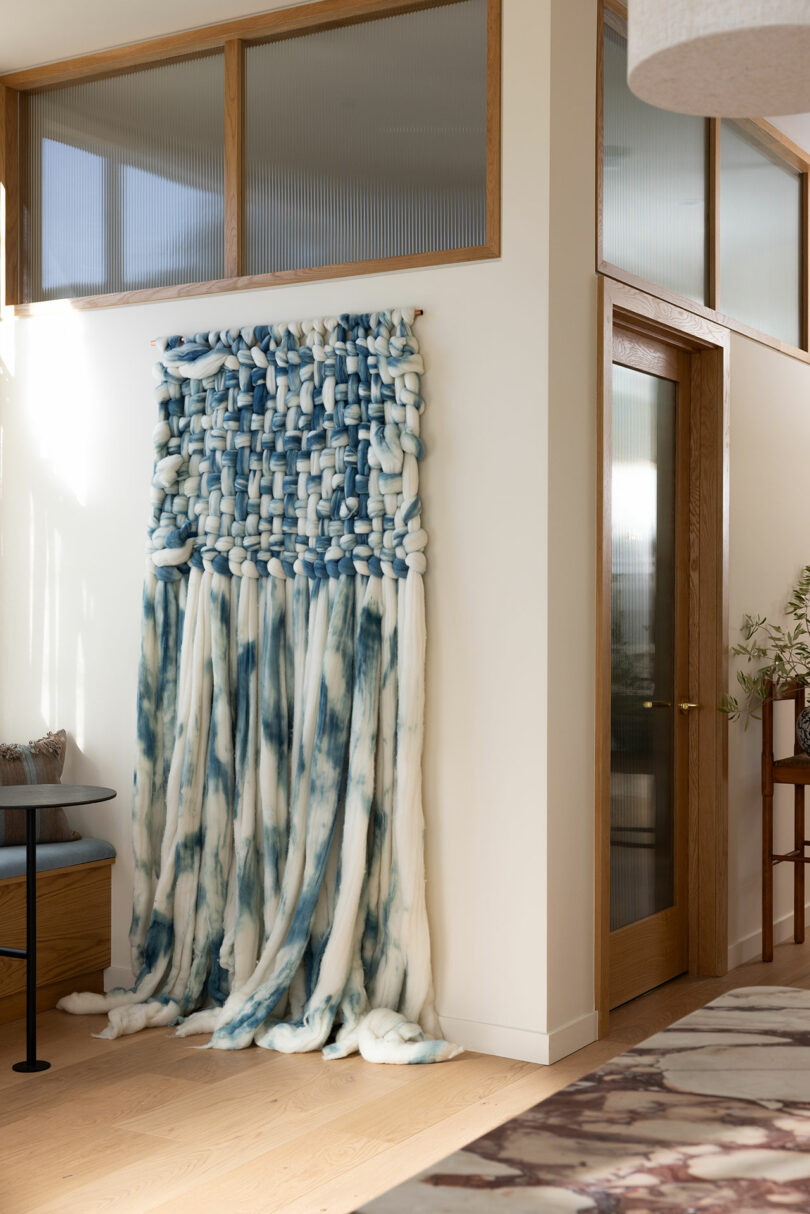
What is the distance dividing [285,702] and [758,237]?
2601mm

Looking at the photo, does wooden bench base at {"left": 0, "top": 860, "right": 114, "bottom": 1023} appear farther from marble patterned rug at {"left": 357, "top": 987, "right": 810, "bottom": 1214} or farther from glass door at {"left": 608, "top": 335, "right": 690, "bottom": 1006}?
marble patterned rug at {"left": 357, "top": 987, "right": 810, "bottom": 1214}

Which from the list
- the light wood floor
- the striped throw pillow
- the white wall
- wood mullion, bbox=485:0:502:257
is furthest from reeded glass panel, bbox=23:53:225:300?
the light wood floor

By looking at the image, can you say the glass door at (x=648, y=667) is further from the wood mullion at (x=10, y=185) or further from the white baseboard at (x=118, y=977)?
the wood mullion at (x=10, y=185)

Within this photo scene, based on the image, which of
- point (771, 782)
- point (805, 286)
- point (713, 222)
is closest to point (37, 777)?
point (771, 782)

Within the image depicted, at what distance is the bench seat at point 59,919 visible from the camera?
379 centimetres

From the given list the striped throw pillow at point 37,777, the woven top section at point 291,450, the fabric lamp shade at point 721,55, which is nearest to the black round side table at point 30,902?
the striped throw pillow at point 37,777

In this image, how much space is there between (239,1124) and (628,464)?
7.29ft

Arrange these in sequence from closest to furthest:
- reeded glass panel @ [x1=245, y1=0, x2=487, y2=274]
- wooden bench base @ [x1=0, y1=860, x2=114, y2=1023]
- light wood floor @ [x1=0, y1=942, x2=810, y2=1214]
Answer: light wood floor @ [x1=0, y1=942, x2=810, y2=1214], reeded glass panel @ [x1=245, y1=0, x2=487, y2=274], wooden bench base @ [x1=0, y1=860, x2=114, y2=1023]

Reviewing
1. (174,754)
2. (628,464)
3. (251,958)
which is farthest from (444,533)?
(251,958)

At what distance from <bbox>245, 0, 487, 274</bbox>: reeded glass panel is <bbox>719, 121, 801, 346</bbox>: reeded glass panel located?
129 centimetres

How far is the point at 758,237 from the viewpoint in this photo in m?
4.85

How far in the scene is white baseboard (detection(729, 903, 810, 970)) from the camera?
4498 millimetres

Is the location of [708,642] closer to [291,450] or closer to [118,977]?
[291,450]

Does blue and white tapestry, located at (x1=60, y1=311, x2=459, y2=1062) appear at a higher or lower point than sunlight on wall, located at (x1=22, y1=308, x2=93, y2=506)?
lower
